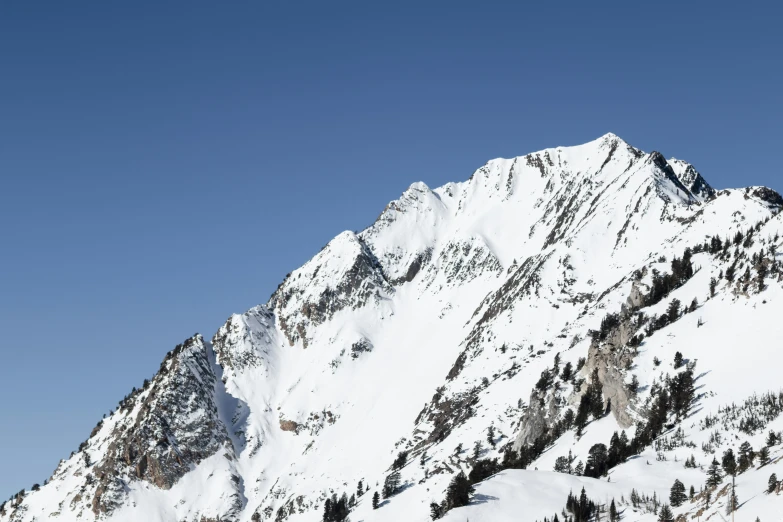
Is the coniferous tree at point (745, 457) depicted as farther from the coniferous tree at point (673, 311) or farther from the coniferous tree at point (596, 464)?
the coniferous tree at point (673, 311)

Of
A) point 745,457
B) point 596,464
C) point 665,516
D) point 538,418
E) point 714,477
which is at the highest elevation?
point 538,418

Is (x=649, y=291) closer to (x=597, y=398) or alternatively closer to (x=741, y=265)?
(x=741, y=265)

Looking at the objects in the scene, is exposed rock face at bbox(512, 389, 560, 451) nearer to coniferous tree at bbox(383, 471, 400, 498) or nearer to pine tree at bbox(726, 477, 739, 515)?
coniferous tree at bbox(383, 471, 400, 498)

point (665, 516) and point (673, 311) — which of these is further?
point (673, 311)

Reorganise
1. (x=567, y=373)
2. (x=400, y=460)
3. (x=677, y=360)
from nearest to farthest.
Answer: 1. (x=677, y=360)
2. (x=567, y=373)
3. (x=400, y=460)

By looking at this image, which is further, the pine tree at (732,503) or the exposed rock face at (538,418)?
the exposed rock face at (538,418)

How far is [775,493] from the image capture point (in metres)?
A: 56.7

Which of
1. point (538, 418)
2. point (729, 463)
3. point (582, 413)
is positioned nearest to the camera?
point (729, 463)

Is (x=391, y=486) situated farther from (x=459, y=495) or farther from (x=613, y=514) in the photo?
(x=613, y=514)

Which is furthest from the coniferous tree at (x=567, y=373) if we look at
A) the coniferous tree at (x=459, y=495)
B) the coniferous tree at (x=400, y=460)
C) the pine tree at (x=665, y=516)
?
the pine tree at (x=665, y=516)

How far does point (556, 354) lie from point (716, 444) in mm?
78070

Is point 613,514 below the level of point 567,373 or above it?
below

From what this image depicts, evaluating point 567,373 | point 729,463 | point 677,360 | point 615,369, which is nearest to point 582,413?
point 615,369

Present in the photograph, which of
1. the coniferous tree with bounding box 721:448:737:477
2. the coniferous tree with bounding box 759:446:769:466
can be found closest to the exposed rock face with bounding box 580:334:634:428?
the coniferous tree with bounding box 721:448:737:477
